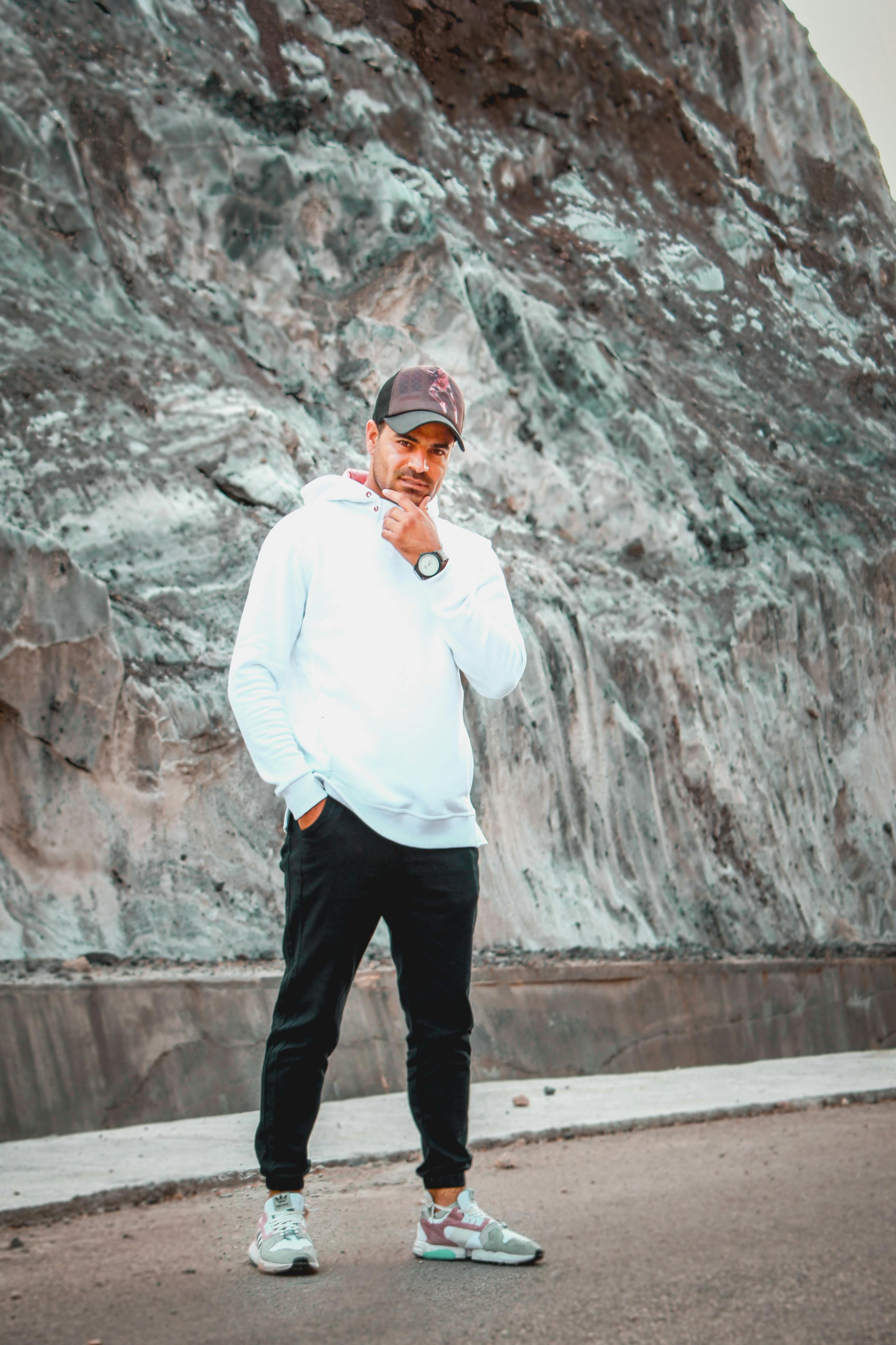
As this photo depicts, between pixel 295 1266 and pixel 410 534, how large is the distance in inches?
60.5

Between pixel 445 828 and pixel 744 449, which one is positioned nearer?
pixel 445 828

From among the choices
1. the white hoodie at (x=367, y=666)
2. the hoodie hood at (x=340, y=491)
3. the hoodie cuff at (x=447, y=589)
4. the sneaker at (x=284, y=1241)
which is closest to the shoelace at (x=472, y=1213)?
the sneaker at (x=284, y=1241)

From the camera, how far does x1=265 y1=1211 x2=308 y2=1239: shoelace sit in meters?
2.59

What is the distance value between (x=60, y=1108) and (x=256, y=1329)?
8.42 ft

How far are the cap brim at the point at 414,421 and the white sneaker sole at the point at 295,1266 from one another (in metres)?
1.75

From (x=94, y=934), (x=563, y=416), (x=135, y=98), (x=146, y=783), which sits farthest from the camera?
(x=563, y=416)

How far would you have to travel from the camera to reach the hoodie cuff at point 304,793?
268 centimetres

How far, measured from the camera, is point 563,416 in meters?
13.4

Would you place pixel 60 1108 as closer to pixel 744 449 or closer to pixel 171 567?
pixel 171 567

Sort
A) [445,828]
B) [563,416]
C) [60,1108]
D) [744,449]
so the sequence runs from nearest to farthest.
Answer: [445,828]
[60,1108]
[563,416]
[744,449]

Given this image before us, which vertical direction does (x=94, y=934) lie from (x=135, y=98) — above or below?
below

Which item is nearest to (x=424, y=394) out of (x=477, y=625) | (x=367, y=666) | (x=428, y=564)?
(x=428, y=564)

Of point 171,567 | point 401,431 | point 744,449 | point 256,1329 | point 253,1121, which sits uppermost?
point 744,449

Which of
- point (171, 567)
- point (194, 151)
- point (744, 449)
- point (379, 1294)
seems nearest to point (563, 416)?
point (744, 449)
